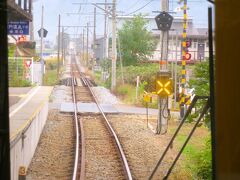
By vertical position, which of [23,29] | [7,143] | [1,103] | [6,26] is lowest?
[7,143]

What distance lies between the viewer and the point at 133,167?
5.77 m

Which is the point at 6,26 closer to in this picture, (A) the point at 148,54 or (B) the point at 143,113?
(B) the point at 143,113

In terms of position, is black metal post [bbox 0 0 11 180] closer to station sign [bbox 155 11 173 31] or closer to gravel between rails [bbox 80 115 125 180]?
gravel between rails [bbox 80 115 125 180]

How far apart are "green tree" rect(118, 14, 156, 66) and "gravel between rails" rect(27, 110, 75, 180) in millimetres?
6598

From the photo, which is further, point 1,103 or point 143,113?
point 143,113

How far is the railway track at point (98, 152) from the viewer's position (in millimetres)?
5391

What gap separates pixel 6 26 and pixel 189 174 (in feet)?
11.5

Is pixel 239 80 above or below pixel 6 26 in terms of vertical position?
below

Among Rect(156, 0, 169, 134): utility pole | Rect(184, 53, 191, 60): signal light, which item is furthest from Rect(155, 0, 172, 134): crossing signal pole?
Rect(184, 53, 191, 60): signal light

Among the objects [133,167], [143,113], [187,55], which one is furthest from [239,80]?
[143,113]

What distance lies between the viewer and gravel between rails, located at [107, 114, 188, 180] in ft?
18.6

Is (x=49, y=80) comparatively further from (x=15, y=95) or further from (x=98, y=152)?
(x=98, y=152)

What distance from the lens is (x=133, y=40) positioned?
58.6 ft

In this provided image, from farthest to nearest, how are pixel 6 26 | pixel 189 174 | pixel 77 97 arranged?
pixel 77 97, pixel 189 174, pixel 6 26
